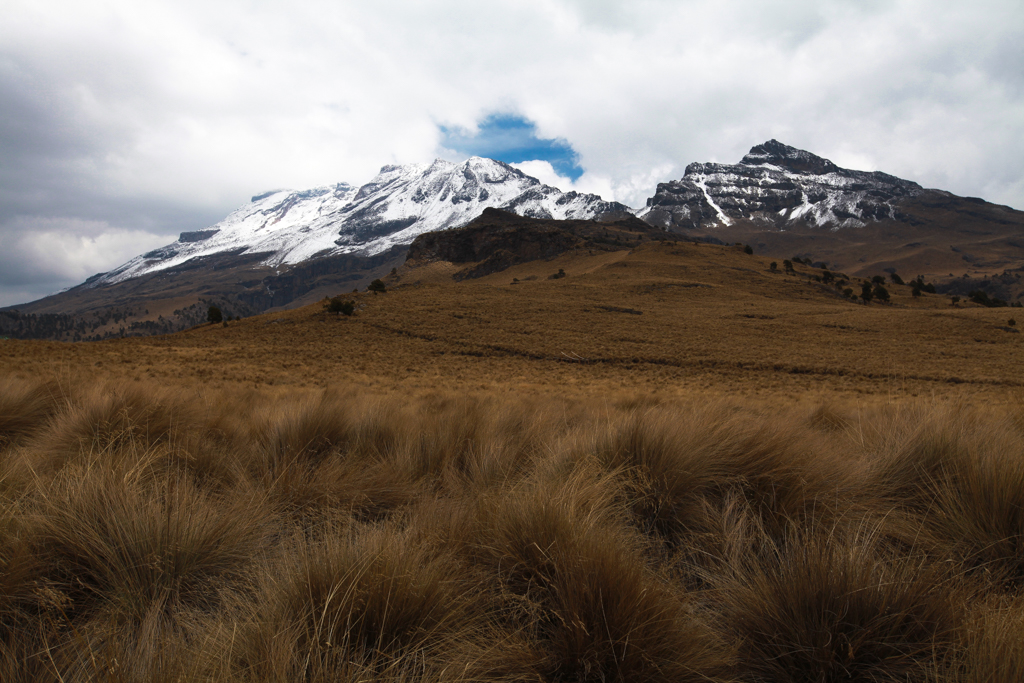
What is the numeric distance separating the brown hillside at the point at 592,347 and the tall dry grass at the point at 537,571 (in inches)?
335

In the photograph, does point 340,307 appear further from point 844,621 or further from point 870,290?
point 870,290

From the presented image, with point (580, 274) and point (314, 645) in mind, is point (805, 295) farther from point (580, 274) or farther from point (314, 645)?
point (314, 645)

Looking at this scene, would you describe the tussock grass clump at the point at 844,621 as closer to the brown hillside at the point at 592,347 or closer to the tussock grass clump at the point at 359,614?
the tussock grass clump at the point at 359,614

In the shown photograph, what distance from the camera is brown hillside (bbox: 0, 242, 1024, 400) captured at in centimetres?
1908

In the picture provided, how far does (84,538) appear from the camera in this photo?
1686 millimetres

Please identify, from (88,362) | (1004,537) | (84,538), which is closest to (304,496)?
(84,538)

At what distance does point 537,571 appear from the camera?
1.66 meters

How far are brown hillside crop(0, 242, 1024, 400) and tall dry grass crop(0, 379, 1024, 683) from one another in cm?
851

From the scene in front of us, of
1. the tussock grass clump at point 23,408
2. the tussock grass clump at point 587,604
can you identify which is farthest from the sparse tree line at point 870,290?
the tussock grass clump at point 23,408

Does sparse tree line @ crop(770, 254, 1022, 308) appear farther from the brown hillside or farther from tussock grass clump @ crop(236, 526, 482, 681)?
tussock grass clump @ crop(236, 526, 482, 681)

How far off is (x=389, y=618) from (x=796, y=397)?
62.4 ft

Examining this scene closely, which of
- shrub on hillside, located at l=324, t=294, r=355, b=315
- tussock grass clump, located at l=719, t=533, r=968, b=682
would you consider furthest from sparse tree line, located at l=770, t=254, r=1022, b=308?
tussock grass clump, located at l=719, t=533, r=968, b=682

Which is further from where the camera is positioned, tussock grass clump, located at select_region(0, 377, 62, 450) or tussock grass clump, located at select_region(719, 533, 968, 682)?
tussock grass clump, located at select_region(0, 377, 62, 450)

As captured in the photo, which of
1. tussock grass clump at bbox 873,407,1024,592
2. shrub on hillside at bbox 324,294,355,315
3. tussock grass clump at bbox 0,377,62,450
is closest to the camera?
tussock grass clump at bbox 873,407,1024,592
